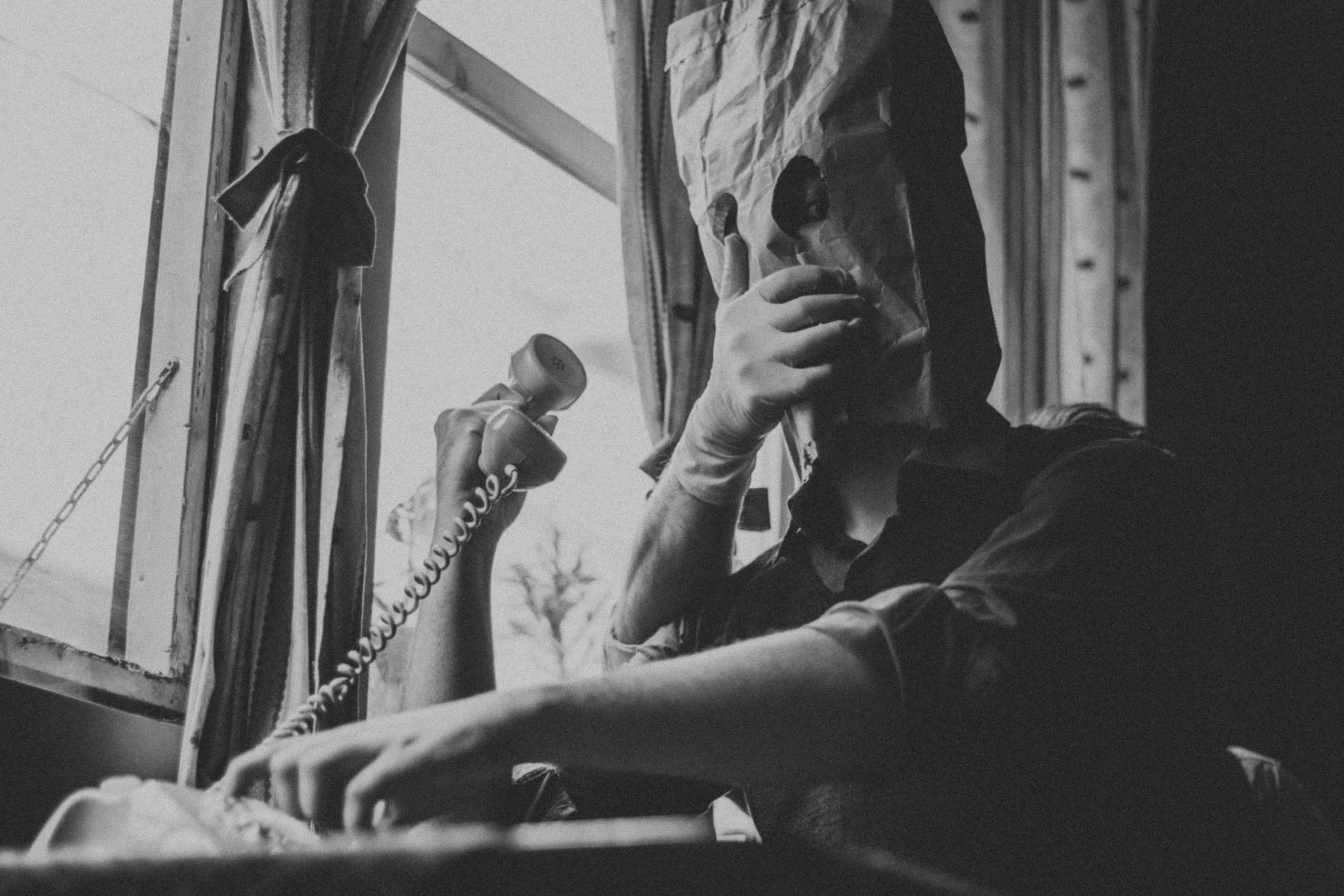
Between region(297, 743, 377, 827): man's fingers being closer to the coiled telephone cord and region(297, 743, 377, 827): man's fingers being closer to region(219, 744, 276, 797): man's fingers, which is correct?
region(219, 744, 276, 797): man's fingers

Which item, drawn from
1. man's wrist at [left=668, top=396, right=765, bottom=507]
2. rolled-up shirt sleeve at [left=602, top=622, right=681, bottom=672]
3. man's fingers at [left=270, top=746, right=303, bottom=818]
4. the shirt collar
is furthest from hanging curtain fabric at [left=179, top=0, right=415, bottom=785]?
man's fingers at [left=270, top=746, right=303, bottom=818]

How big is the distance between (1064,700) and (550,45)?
1849 mm

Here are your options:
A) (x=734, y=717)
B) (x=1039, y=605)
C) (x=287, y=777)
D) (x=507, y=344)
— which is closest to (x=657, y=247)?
(x=507, y=344)

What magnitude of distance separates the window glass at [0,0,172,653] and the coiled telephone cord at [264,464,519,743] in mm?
361

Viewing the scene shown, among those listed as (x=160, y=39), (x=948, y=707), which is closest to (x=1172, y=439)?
(x=160, y=39)

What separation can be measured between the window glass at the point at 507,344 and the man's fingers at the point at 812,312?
81 centimetres

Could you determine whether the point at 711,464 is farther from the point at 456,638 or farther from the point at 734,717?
the point at 734,717

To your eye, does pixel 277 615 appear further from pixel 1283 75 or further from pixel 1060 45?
pixel 1283 75

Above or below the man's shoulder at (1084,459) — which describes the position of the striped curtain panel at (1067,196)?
above

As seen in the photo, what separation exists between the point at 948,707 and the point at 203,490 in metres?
1.04

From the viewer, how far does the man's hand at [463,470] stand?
5.14ft

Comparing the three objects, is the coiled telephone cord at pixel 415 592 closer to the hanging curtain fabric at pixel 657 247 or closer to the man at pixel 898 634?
the man at pixel 898 634

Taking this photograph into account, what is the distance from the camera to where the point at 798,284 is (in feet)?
4.20

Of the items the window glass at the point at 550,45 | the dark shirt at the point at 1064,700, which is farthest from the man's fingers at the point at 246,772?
the window glass at the point at 550,45
